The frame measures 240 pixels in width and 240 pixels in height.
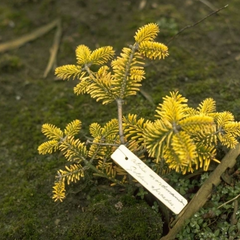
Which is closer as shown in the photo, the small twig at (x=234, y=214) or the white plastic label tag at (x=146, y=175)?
the white plastic label tag at (x=146, y=175)

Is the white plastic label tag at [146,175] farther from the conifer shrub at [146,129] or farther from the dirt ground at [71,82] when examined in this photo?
the dirt ground at [71,82]

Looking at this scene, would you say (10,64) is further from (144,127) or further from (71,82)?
(144,127)

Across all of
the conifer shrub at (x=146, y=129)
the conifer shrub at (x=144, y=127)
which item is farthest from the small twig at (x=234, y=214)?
the conifer shrub at (x=144, y=127)

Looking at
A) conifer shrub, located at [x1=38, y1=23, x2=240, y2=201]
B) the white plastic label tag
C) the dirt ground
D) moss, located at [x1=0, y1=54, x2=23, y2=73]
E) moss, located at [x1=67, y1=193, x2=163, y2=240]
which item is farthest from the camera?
moss, located at [x1=0, y1=54, x2=23, y2=73]

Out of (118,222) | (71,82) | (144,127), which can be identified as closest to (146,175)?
(144,127)

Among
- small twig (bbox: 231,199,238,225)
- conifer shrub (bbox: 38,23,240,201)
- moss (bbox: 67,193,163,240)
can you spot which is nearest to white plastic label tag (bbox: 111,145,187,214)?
conifer shrub (bbox: 38,23,240,201)

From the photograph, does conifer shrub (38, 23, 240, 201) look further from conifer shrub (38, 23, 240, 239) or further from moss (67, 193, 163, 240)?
moss (67, 193, 163, 240)
